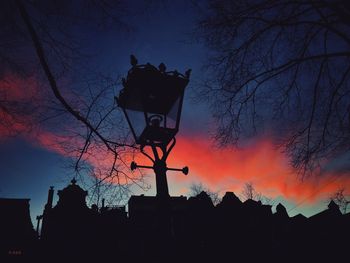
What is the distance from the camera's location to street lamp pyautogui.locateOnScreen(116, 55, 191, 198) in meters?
3.35

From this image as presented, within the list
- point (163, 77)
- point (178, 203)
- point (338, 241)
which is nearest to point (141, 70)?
point (163, 77)

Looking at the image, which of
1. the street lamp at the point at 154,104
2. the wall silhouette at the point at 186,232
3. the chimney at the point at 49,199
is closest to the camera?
the street lamp at the point at 154,104

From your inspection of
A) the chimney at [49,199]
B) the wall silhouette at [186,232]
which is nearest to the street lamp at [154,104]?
the wall silhouette at [186,232]

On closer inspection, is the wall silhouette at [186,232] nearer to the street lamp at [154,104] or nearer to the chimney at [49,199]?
the chimney at [49,199]

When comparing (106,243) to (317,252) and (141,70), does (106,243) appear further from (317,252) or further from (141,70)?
(141,70)

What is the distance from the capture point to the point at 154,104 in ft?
11.3

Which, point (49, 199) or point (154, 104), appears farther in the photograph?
point (49, 199)

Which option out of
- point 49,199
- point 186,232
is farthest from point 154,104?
point 49,199

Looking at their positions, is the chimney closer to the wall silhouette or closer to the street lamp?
A: the wall silhouette

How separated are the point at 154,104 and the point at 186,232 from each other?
26893 millimetres

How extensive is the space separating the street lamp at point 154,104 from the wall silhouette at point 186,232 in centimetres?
1647

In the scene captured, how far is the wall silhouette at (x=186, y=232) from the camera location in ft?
72.5

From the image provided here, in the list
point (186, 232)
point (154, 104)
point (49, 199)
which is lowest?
point (154, 104)

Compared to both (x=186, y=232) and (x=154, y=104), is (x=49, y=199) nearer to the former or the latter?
(x=186, y=232)
